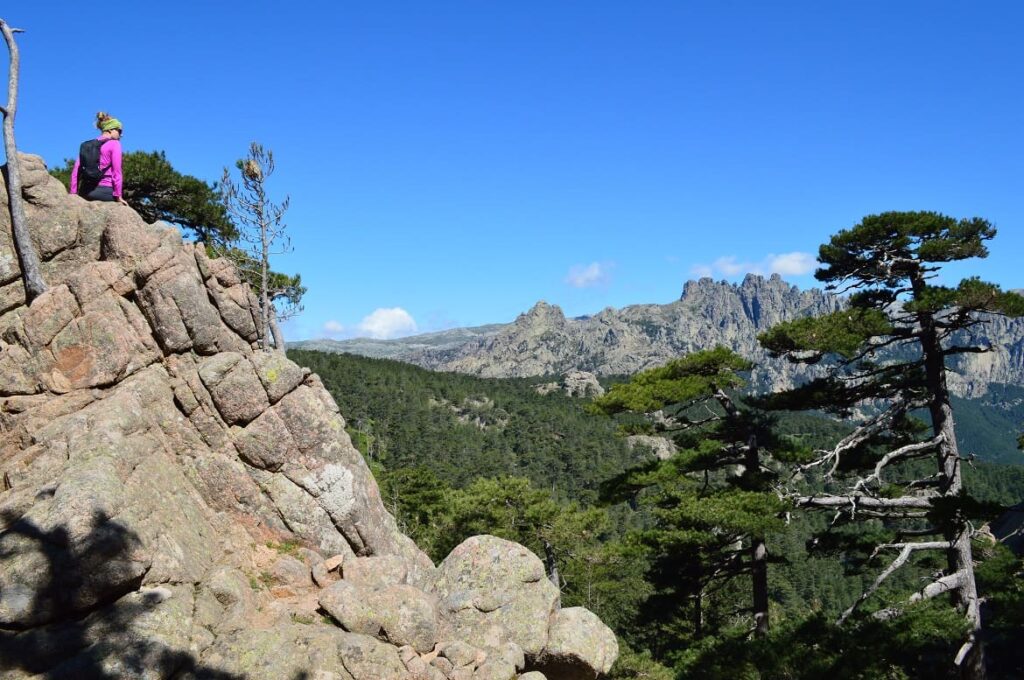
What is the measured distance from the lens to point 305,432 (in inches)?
493

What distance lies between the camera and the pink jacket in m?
13.0

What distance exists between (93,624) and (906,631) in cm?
1279

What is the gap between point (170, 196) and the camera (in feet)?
65.9

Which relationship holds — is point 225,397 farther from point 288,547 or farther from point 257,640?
point 257,640

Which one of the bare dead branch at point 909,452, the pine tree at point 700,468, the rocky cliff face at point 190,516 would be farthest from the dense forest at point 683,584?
the rocky cliff face at point 190,516

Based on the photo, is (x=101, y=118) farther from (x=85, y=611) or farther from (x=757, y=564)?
(x=757, y=564)

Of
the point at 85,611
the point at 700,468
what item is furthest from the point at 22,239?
the point at 700,468

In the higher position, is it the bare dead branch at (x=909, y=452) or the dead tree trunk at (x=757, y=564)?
the bare dead branch at (x=909, y=452)

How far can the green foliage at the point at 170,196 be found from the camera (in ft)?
61.7

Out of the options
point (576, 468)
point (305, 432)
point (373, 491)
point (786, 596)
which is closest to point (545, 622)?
point (373, 491)

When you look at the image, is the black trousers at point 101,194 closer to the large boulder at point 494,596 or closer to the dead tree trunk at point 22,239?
the dead tree trunk at point 22,239

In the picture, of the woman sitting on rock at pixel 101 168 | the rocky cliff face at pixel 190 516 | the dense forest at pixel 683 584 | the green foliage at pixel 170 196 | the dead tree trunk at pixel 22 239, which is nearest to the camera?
the rocky cliff face at pixel 190 516

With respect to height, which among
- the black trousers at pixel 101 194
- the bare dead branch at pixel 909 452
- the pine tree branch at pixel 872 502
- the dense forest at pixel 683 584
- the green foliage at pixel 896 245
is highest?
the black trousers at pixel 101 194

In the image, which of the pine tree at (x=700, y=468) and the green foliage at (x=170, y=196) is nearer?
the pine tree at (x=700, y=468)
